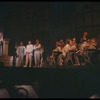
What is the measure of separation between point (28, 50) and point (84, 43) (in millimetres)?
3115

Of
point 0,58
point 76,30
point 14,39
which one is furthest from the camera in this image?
point 14,39

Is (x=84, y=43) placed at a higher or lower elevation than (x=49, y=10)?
lower

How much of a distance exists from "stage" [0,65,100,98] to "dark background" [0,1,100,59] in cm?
314

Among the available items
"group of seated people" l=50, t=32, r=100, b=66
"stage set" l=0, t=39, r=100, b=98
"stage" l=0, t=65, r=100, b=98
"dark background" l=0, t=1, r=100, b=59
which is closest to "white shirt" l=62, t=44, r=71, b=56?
"group of seated people" l=50, t=32, r=100, b=66

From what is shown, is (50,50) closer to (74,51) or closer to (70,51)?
(70,51)

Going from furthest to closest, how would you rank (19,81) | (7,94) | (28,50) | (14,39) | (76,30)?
1. (14,39)
2. (76,30)
3. (28,50)
4. (19,81)
5. (7,94)

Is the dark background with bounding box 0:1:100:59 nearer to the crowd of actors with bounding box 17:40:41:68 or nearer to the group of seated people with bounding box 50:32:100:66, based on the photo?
the crowd of actors with bounding box 17:40:41:68

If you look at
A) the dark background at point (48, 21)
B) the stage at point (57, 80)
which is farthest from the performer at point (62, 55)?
the dark background at point (48, 21)

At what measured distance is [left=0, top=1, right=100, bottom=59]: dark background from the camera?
1059cm

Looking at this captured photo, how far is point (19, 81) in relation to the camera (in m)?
8.42

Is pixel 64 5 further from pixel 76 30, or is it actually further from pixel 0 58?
pixel 0 58

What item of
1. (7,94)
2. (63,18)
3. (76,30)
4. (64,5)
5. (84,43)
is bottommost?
(7,94)

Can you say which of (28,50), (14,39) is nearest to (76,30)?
(28,50)

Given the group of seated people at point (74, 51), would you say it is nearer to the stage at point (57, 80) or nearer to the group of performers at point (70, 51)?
the group of performers at point (70, 51)
